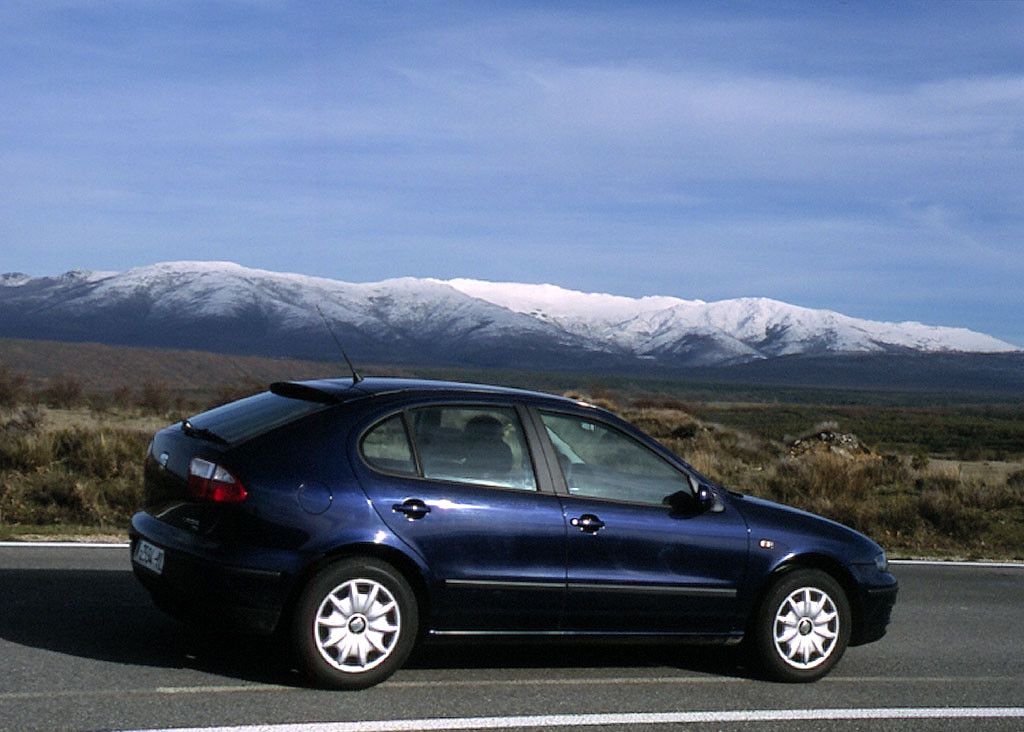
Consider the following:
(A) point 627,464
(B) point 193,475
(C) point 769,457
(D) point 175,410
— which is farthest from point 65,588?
(D) point 175,410

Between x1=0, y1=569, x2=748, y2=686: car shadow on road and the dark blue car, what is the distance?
30 centimetres

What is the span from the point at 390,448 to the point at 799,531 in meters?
2.28

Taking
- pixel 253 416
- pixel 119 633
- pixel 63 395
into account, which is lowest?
pixel 63 395

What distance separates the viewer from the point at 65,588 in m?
7.91

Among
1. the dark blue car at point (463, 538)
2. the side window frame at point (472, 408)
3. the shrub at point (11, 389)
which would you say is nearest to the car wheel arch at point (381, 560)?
the dark blue car at point (463, 538)

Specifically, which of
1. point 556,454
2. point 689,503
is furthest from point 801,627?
point 556,454

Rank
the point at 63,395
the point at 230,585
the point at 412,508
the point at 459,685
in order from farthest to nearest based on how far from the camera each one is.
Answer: the point at 63,395 → the point at 459,685 → the point at 412,508 → the point at 230,585

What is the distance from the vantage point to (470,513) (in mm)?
6000

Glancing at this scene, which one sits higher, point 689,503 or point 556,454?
point 556,454

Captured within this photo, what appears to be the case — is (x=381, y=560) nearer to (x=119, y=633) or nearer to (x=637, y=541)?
(x=637, y=541)

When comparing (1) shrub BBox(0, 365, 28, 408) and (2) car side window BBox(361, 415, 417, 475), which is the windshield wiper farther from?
(1) shrub BBox(0, 365, 28, 408)

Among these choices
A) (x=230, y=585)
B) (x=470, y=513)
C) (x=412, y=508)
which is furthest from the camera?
(x=470, y=513)

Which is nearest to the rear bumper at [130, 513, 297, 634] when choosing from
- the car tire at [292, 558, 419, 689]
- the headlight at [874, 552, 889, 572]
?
the car tire at [292, 558, 419, 689]

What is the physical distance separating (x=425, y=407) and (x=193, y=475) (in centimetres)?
117
